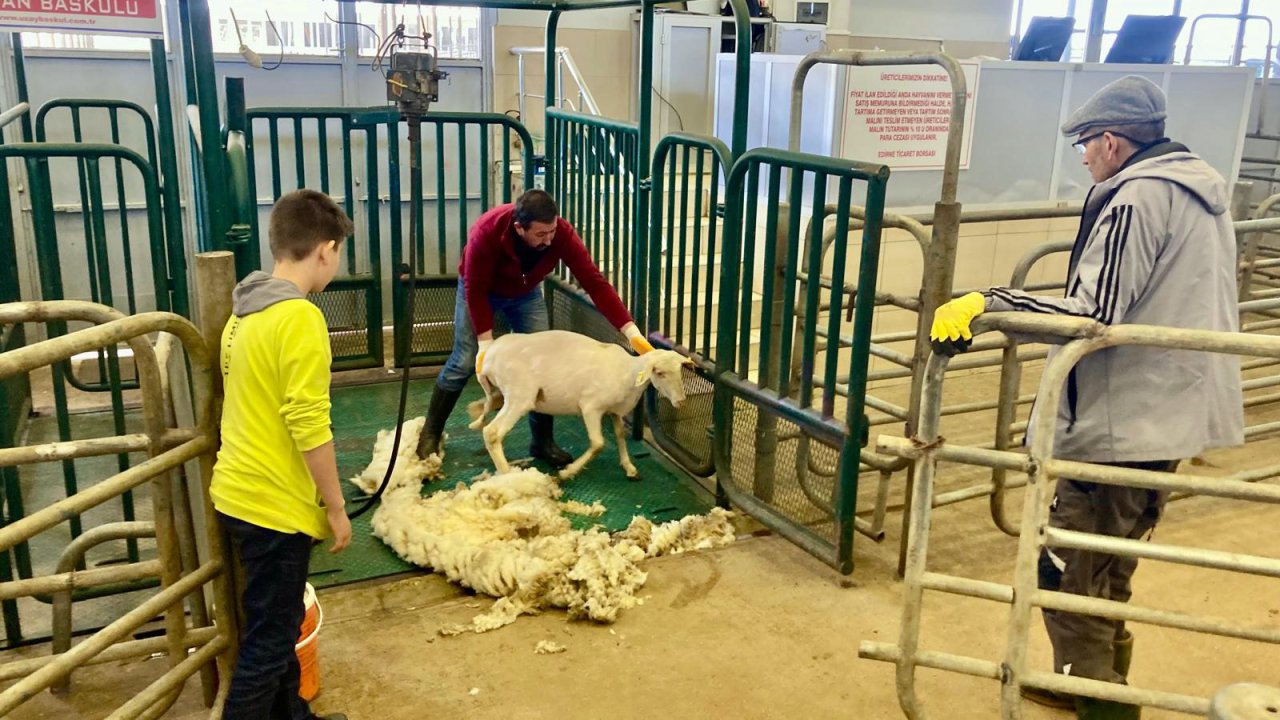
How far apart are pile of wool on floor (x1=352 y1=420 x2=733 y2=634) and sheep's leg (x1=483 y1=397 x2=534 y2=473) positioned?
18 cm

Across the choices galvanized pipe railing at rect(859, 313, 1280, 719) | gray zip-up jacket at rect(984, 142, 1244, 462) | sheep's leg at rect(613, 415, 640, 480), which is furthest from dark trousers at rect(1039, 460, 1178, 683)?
sheep's leg at rect(613, 415, 640, 480)

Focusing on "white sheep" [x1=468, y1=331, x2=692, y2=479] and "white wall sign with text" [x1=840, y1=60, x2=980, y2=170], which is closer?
"white sheep" [x1=468, y1=331, x2=692, y2=479]

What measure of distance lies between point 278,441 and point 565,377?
208 cm

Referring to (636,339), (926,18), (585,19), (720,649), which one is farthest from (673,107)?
(720,649)

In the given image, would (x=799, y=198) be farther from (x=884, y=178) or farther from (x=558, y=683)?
(x=558, y=683)

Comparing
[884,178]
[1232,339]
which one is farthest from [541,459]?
[1232,339]

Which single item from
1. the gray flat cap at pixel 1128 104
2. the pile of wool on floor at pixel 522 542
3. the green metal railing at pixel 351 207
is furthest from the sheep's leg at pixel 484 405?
the gray flat cap at pixel 1128 104

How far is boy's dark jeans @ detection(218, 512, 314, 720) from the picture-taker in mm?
2617

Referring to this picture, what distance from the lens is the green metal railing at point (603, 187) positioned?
5.06 metres

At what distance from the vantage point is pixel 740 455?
4559 millimetres

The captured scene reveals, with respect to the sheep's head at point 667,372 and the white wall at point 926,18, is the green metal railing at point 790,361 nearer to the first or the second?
the sheep's head at point 667,372

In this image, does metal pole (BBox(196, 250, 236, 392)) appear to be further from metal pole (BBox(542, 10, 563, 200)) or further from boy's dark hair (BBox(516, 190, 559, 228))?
metal pole (BBox(542, 10, 563, 200))

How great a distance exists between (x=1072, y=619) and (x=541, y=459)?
2.75 meters

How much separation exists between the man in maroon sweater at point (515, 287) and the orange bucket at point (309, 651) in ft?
5.81
